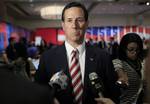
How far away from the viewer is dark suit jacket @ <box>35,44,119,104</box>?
1889 millimetres

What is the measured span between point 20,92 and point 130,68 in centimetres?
198

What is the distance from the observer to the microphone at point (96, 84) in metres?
1.71

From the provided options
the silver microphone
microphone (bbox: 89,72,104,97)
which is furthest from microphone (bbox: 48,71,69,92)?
microphone (bbox: 89,72,104,97)

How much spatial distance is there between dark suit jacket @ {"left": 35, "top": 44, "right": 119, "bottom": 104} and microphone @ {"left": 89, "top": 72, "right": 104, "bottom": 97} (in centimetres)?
10

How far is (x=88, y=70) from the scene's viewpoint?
6.18 feet

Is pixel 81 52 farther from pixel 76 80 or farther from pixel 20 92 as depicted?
pixel 20 92

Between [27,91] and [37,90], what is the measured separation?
2 cm

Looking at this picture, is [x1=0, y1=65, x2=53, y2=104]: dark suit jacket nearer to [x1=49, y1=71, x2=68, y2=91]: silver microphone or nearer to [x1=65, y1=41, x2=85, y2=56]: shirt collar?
[x1=49, y1=71, x2=68, y2=91]: silver microphone

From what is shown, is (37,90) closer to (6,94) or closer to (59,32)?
(6,94)

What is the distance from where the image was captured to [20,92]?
64 centimetres

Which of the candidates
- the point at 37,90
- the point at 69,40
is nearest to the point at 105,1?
the point at 69,40

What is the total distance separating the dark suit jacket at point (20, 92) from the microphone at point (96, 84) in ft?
3.49

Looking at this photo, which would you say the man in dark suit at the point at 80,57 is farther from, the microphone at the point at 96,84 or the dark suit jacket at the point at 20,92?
the dark suit jacket at the point at 20,92

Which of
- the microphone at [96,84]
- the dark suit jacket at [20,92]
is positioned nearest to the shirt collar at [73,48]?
the microphone at [96,84]
